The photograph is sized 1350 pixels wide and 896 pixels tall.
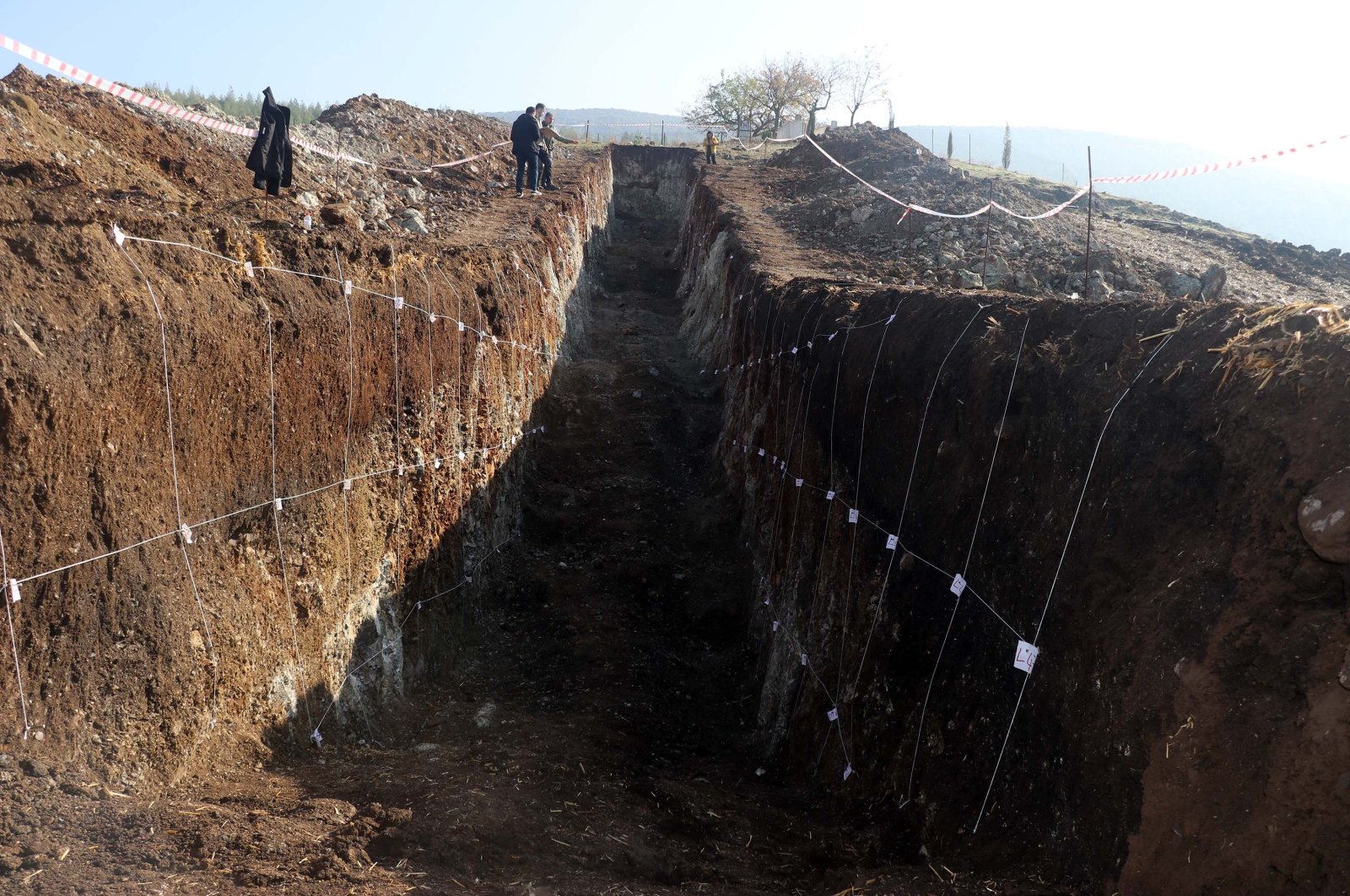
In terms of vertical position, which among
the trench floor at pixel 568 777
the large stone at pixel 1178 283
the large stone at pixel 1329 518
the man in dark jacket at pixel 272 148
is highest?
the man in dark jacket at pixel 272 148

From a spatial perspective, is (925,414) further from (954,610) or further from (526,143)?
(526,143)

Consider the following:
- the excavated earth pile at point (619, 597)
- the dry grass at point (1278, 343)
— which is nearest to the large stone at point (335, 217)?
the excavated earth pile at point (619, 597)

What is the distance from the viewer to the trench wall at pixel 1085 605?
395 cm

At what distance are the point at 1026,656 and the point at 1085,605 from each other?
47 centimetres

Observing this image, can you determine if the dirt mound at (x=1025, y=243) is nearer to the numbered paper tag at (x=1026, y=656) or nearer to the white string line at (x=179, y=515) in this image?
the numbered paper tag at (x=1026, y=656)

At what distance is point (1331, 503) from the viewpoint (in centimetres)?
402

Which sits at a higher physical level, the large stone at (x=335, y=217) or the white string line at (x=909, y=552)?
the large stone at (x=335, y=217)

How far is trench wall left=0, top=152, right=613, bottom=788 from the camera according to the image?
17.2ft

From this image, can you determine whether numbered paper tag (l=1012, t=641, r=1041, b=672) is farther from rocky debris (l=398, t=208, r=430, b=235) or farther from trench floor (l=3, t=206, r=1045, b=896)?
rocky debris (l=398, t=208, r=430, b=235)

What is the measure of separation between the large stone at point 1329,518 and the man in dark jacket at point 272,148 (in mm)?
10404

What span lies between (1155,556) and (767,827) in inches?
142

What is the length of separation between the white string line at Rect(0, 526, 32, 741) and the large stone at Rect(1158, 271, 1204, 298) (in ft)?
49.9

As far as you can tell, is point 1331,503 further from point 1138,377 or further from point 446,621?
point 446,621

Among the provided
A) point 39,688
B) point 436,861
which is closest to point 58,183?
point 39,688
